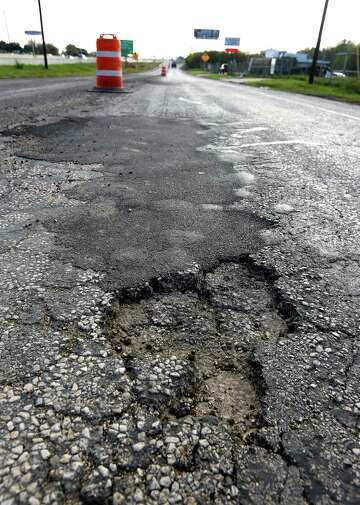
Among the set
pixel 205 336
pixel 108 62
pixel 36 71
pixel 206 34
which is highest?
pixel 206 34

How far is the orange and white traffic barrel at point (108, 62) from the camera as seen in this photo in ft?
39.3

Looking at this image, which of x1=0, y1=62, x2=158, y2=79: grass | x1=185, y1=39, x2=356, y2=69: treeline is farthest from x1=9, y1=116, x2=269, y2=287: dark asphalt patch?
x1=185, y1=39, x2=356, y2=69: treeline

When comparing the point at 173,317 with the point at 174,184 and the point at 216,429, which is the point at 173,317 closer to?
the point at 216,429

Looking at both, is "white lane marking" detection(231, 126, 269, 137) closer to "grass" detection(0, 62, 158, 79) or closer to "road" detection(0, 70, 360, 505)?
"road" detection(0, 70, 360, 505)

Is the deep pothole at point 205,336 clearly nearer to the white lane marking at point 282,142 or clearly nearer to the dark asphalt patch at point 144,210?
the dark asphalt patch at point 144,210

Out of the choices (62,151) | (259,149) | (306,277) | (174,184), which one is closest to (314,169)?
(259,149)

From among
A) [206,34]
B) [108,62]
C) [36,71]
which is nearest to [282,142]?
[108,62]

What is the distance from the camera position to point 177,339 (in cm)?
166

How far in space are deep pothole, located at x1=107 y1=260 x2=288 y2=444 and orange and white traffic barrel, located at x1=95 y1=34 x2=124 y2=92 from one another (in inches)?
478

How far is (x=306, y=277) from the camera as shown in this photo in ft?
7.00

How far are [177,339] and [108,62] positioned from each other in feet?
42.5

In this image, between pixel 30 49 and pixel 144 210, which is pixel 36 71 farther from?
pixel 30 49

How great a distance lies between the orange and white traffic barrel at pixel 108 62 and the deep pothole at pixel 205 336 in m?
12.1

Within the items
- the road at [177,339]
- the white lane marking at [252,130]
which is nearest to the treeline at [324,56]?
the white lane marking at [252,130]
